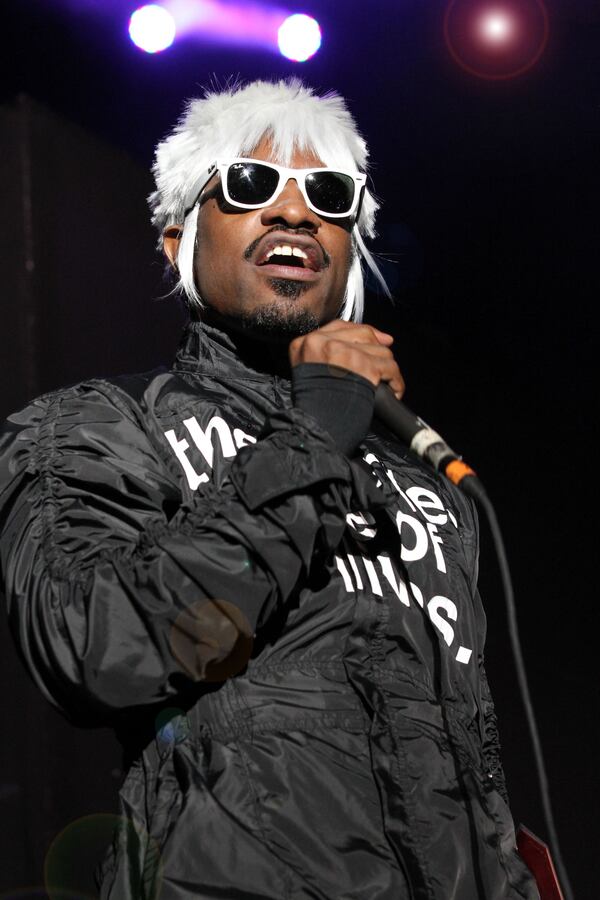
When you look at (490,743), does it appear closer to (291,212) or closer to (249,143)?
(291,212)

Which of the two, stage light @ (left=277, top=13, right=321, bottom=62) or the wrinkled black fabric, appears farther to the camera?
stage light @ (left=277, top=13, right=321, bottom=62)

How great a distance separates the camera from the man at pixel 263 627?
106 centimetres

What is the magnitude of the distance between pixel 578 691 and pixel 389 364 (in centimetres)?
198

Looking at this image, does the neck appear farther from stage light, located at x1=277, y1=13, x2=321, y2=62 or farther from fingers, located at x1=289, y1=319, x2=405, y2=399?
stage light, located at x1=277, y1=13, x2=321, y2=62

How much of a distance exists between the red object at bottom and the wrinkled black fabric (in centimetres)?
54

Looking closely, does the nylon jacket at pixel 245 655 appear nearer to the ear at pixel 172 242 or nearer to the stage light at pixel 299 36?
the ear at pixel 172 242

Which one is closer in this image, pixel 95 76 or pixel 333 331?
pixel 333 331

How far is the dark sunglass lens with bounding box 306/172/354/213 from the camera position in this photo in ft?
5.09

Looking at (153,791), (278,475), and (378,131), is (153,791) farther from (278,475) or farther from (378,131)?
(378,131)

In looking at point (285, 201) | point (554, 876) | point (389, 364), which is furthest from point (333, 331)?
point (554, 876)

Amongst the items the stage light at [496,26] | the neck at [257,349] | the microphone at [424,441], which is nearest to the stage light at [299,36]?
the stage light at [496,26]

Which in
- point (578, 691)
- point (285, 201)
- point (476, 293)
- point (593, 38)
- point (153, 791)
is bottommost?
point (578, 691)

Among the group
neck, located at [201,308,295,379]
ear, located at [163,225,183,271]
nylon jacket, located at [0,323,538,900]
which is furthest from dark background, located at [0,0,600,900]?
nylon jacket, located at [0,323,538,900]

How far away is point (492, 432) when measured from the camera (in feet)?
10.1
